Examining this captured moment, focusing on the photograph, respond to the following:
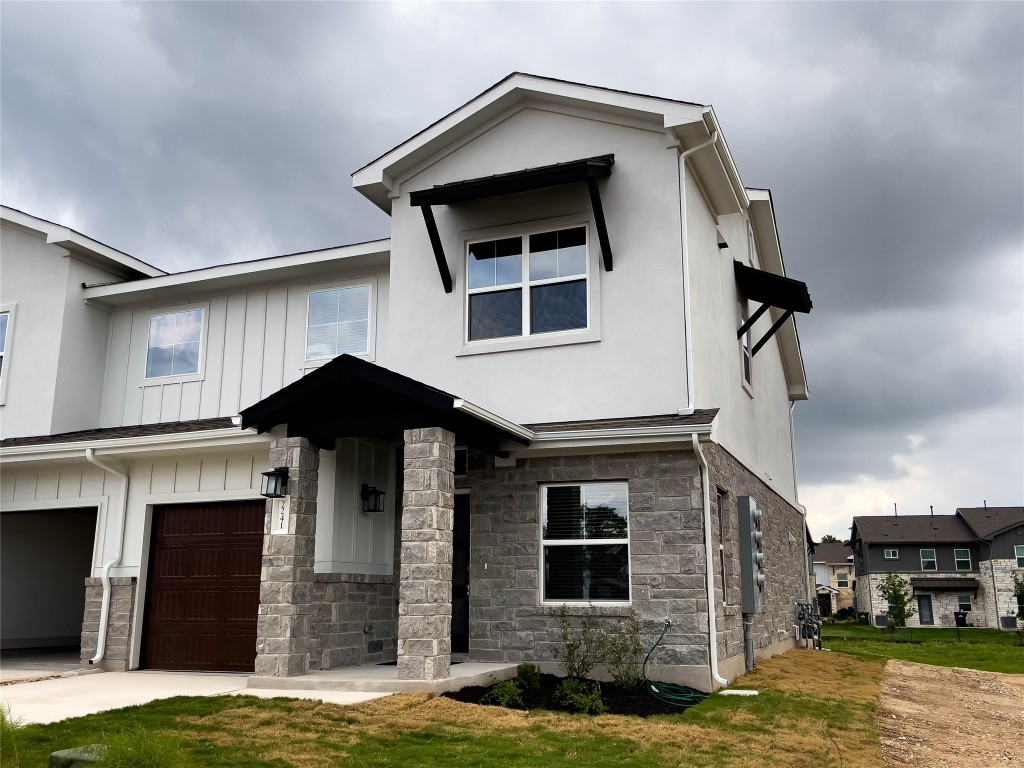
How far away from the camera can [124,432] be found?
1362cm

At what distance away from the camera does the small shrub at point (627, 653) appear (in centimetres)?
972

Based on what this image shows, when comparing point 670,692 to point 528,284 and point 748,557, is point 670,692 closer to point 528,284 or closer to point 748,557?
point 748,557

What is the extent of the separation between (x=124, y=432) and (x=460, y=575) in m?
5.74

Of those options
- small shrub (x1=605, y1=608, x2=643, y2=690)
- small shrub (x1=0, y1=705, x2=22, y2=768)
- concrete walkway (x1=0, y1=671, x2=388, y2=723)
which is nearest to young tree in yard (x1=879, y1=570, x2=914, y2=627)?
small shrub (x1=605, y1=608, x2=643, y2=690)

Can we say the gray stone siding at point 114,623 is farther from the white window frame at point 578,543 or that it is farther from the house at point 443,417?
the white window frame at point 578,543

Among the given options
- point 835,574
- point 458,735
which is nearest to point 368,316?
point 458,735

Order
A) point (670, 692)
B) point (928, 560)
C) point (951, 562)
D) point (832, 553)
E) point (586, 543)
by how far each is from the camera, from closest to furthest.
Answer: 1. point (670, 692)
2. point (586, 543)
3. point (951, 562)
4. point (928, 560)
5. point (832, 553)

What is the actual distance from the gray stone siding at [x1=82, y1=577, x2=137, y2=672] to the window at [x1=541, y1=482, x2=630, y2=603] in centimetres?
612

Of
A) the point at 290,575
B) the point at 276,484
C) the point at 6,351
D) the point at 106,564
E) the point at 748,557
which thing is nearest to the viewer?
the point at 290,575

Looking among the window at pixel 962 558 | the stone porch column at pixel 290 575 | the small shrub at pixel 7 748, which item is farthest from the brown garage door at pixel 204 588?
the window at pixel 962 558

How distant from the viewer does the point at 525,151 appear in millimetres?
12422

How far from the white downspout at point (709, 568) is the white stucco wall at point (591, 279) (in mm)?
907

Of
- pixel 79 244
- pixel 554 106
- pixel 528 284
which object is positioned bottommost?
pixel 528 284

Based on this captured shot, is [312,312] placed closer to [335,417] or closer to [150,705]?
[335,417]
